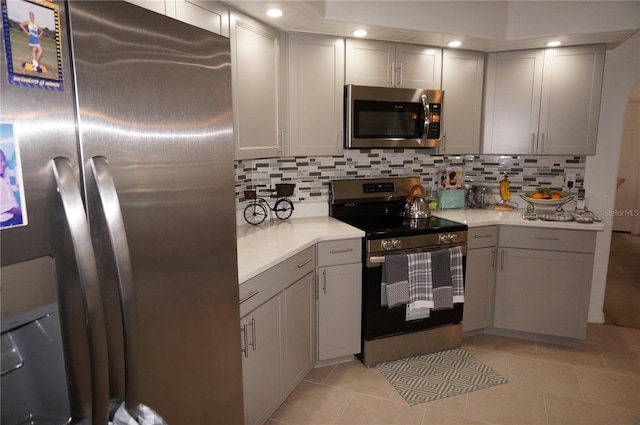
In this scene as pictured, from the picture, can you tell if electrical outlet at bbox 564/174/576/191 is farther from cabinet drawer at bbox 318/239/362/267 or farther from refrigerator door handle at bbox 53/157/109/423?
refrigerator door handle at bbox 53/157/109/423

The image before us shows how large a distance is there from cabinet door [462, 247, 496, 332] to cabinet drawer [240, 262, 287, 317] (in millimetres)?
1513

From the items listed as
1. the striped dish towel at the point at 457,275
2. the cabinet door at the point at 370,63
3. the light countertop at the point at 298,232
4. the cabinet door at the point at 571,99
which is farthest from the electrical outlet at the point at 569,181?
the cabinet door at the point at 370,63

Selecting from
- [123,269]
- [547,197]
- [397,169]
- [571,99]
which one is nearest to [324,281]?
[397,169]

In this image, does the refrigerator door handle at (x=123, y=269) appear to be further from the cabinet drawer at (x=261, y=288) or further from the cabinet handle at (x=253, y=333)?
the cabinet handle at (x=253, y=333)

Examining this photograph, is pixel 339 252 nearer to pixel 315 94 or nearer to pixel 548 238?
pixel 315 94

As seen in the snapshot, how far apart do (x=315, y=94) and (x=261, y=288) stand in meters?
1.42

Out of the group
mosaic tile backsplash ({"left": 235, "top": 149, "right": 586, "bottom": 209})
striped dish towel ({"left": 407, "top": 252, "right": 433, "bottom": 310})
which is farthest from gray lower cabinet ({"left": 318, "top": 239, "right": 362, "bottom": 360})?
mosaic tile backsplash ({"left": 235, "top": 149, "right": 586, "bottom": 209})

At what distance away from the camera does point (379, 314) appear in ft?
8.98

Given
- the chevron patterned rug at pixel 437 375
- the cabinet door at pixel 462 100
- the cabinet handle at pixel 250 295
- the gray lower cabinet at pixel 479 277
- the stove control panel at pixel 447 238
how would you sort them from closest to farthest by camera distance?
the cabinet handle at pixel 250 295 < the chevron patterned rug at pixel 437 375 < the stove control panel at pixel 447 238 < the gray lower cabinet at pixel 479 277 < the cabinet door at pixel 462 100

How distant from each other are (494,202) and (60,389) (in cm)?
348

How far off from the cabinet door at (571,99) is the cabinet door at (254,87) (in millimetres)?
2047

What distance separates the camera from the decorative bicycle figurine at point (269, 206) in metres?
2.87

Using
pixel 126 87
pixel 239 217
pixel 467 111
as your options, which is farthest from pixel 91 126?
pixel 467 111

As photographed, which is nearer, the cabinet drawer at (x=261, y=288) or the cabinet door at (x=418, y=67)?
the cabinet drawer at (x=261, y=288)
